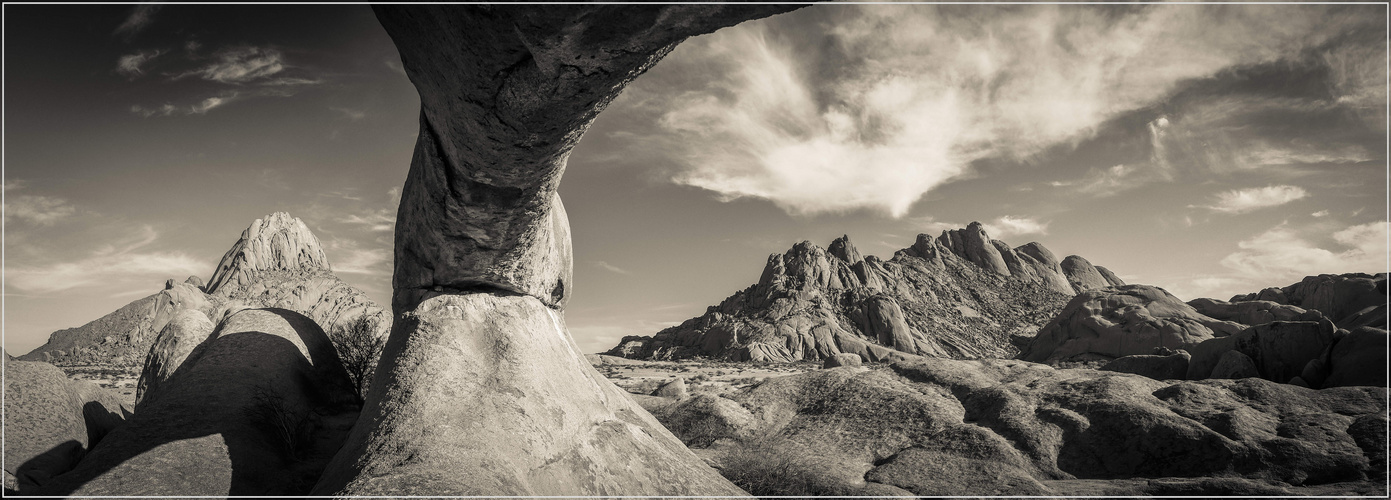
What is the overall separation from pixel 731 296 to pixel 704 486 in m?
96.0

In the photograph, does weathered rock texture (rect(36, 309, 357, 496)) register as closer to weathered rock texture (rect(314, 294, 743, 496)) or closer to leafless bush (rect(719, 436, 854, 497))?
weathered rock texture (rect(314, 294, 743, 496))

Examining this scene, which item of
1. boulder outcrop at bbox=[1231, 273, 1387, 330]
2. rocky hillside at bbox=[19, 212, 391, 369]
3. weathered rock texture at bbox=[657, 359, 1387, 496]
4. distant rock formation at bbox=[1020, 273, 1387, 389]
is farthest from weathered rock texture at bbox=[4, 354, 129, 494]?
rocky hillside at bbox=[19, 212, 391, 369]

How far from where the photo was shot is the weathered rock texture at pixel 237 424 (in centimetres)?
602

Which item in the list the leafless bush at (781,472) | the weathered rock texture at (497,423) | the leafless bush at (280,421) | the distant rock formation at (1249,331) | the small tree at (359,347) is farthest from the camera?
the small tree at (359,347)

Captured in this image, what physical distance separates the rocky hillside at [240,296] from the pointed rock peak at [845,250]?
8047 cm

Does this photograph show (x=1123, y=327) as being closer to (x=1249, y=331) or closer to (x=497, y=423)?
(x=1249, y=331)

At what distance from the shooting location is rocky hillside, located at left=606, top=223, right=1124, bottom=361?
74.2 m

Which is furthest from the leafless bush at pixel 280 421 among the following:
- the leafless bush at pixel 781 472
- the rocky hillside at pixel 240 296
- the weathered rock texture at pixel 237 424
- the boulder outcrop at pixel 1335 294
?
the rocky hillside at pixel 240 296

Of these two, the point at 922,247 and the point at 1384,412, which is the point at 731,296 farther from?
the point at 1384,412

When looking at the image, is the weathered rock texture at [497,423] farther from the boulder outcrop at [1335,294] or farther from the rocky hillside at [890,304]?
the rocky hillside at [890,304]

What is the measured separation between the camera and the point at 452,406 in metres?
6.04

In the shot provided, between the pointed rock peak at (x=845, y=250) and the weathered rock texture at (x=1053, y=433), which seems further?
the pointed rock peak at (x=845, y=250)

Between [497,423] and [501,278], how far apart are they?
79.1 inches

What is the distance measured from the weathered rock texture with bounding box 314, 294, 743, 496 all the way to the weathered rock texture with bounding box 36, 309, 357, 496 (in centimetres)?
149
